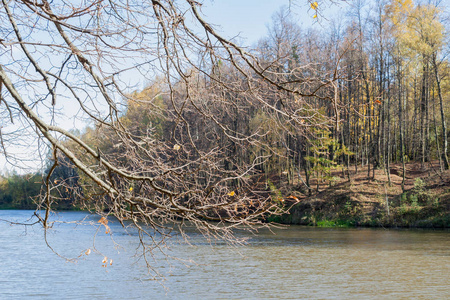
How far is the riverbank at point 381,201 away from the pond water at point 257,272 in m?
5.07

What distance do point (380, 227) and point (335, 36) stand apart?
1533cm

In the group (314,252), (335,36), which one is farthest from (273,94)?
(335,36)

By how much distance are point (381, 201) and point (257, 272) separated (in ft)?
54.2

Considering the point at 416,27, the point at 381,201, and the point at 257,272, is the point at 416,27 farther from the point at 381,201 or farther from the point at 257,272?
the point at 257,272

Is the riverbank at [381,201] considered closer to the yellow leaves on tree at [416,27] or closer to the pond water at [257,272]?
the pond water at [257,272]

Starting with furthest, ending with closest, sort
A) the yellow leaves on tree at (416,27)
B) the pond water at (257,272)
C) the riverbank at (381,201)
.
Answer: the yellow leaves on tree at (416,27), the riverbank at (381,201), the pond water at (257,272)

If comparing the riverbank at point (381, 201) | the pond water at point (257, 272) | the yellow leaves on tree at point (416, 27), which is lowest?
the pond water at point (257, 272)

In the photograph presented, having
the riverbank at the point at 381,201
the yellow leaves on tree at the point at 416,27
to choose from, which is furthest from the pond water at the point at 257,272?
the yellow leaves on tree at the point at 416,27

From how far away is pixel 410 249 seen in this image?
17094mm

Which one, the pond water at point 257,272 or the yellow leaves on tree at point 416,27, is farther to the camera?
the yellow leaves on tree at point 416,27

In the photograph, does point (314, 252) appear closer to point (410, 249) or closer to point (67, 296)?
point (410, 249)

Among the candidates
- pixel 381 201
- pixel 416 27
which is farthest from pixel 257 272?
Answer: pixel 416 27

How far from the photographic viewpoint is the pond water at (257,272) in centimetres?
1106

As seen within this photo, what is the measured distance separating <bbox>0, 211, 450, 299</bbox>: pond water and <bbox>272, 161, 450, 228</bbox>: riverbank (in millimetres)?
5070
